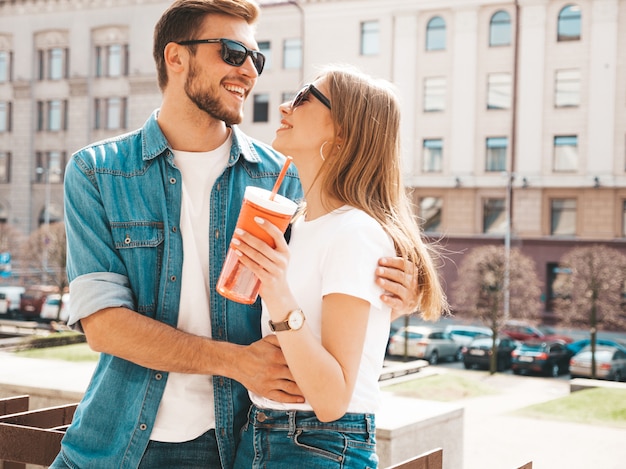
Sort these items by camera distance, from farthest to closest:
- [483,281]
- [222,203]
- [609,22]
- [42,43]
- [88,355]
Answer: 1. [42,43]
2. [609,22]
3. [483,281]
4. [88,355]
5. [222,203]

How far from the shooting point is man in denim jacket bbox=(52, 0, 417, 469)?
8.13 ft

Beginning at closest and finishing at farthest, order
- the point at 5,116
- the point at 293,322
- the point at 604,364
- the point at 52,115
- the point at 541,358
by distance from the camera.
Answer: the point at 293,322 < the point at 604,364 < the point at 541,358 < the point at 52,115 < the point at 5,116

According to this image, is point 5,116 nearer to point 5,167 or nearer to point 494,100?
point 5,167

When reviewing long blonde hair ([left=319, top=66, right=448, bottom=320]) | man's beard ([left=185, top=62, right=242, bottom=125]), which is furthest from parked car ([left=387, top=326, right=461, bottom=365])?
long blonde hair ([left=319, top=66, right=448, bottom=320])

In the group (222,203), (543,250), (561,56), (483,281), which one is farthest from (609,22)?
(222,203)

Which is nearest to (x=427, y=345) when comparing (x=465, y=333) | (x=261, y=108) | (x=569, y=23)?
(x=465, y=333)

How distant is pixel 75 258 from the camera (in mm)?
2600

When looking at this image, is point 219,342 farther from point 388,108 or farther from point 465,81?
point 465,81

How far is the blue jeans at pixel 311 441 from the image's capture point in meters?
2.28

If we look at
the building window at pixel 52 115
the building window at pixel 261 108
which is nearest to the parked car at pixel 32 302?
the building window at pixel 261 108

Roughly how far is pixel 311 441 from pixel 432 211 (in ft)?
114

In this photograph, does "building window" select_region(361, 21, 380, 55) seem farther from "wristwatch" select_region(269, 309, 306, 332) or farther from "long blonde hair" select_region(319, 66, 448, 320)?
"wristwatch" select_region(269, 309, 306, 332)

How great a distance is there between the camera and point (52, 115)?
153ft

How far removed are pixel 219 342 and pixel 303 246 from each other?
1.27 ft
